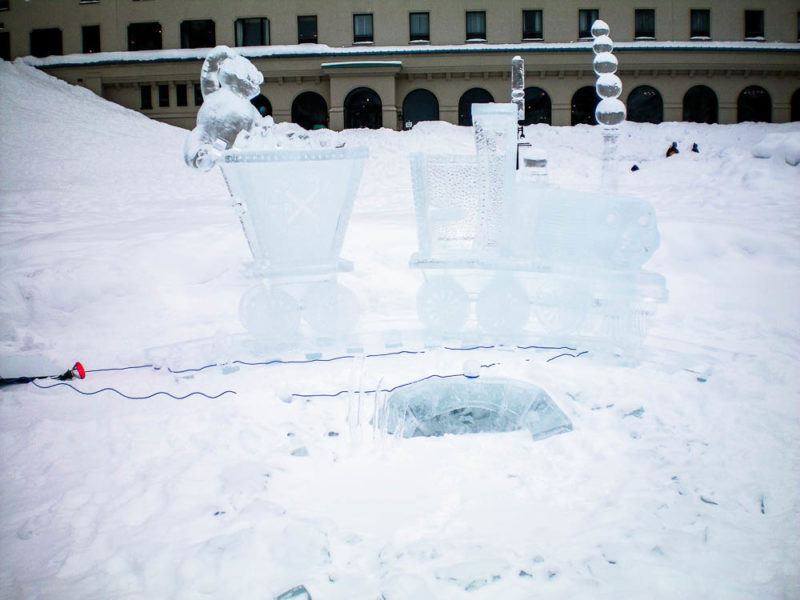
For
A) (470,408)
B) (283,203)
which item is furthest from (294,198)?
(470,408)

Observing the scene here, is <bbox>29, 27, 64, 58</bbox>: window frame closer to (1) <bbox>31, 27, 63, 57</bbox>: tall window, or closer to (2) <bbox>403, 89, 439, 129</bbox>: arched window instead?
(1) <bbox>31, 27, 63, 57</bbox>: tall window

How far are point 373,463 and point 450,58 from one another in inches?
787

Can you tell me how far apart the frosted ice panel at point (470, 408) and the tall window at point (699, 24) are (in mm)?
22061

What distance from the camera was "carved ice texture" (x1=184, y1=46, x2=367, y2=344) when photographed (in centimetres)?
443

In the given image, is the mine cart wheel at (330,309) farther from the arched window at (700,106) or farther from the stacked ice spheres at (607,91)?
the arched window at (700,106)

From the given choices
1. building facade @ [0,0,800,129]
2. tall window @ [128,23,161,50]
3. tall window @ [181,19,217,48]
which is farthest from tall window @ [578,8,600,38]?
tall window @ [128,23,161,50]

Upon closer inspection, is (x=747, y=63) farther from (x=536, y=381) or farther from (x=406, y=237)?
(x=536, y=381)

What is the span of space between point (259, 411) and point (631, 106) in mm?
21076

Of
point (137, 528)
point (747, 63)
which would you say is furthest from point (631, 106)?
point (137, 528)

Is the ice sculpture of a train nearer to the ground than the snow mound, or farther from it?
nearer to the ground

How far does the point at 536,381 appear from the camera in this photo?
390 centimetres

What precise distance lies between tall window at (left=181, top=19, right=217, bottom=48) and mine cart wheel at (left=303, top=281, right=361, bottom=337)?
20.1 meters

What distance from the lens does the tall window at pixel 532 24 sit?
21.2 metres

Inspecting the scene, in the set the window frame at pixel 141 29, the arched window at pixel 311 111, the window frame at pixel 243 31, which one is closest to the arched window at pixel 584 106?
the arched window at pixel 311 111
